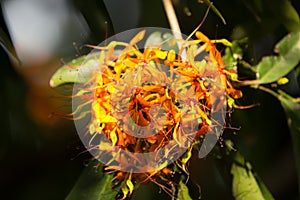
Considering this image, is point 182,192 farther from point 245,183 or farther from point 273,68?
point 273,68

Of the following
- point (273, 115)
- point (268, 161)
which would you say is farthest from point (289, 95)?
point (268, 161)

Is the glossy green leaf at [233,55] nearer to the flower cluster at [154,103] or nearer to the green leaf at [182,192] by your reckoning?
the flower cluster at [154,103]

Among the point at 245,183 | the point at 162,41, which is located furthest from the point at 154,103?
the point at 245,183

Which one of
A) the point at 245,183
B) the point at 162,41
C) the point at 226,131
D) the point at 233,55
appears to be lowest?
the point at 245,183

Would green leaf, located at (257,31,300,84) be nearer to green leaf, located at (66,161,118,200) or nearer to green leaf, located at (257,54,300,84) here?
green leaf, located at (257,54,300,84)

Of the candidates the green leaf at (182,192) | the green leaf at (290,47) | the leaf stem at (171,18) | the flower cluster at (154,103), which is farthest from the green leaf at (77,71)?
the green leaf at (290,47)

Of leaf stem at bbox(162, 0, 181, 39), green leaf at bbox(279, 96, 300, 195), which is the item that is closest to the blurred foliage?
green leaf at bbox(279, 96, 300, 195)

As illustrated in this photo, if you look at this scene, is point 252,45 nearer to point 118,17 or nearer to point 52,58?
point 118,17
